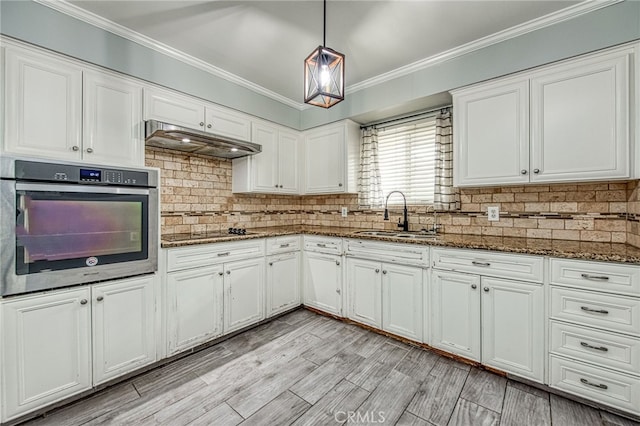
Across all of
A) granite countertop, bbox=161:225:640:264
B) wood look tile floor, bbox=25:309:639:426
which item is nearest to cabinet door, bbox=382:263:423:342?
wood look tile floor, bbox=25:309:639:426

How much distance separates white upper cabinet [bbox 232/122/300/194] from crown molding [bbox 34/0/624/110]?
1.65 feet

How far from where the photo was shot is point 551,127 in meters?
2.00

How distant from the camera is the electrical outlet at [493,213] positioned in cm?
247

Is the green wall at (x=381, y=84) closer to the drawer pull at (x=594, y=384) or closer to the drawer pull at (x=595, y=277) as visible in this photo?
the drawer pull at (x=595, y=277)

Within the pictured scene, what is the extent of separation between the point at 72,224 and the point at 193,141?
107cm

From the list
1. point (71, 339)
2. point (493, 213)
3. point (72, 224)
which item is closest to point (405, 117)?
point (493, 213)

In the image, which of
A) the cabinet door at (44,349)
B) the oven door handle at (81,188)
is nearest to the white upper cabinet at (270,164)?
the oven door handle at (81,188)

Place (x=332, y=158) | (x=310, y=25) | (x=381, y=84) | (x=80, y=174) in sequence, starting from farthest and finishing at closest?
(x=332, y=158) < (x=381, y=84) < (x=310, y=25) < (x=80, y=174)

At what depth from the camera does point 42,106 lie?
171 centimetres

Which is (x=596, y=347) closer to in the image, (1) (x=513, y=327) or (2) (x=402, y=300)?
(1) (x=513, y=327)

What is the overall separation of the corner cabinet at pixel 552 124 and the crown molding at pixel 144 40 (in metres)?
2.13

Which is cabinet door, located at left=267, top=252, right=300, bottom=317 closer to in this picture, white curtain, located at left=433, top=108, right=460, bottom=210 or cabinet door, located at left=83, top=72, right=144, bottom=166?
cabinet door, located at left=83, top=72, right=144, bottom=166

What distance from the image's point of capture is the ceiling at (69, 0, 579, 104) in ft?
6.19

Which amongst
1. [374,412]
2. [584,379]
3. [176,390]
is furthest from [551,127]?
[176,390]
